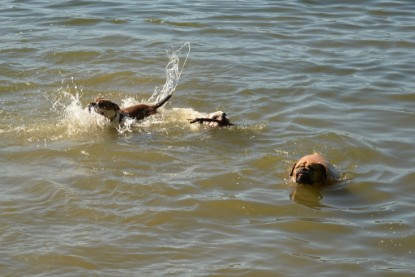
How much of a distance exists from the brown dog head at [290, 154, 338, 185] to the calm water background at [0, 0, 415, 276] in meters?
0.14

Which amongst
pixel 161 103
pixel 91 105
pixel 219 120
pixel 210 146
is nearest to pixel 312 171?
pixel 210 146

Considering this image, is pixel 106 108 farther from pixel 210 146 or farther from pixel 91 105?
pixel 210 146

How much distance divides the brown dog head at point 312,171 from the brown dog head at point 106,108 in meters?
2.62

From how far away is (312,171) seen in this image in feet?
25.1

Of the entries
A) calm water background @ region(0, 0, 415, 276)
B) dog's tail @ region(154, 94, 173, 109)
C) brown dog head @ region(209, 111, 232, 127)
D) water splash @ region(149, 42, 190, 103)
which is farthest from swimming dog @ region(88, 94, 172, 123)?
brown dog head @ region(209, 111, 232, 127)

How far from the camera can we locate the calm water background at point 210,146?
20.9ft

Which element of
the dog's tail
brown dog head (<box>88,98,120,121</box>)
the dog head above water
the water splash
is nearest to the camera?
the dog head above water

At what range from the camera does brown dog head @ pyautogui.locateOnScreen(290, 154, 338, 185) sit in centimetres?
Answer: 761

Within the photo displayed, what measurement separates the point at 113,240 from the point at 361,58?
23.2ft

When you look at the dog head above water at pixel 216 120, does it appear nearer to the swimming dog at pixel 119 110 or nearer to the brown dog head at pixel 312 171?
the swimming dog at pixel 119 110

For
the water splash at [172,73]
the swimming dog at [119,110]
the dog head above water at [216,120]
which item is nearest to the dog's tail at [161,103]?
the swimming dog at [119,110]

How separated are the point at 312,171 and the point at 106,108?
2.96 m

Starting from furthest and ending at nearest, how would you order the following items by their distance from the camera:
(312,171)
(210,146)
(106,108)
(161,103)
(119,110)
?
(161,103), (119,110), (106,108), (210,146), (312,171)

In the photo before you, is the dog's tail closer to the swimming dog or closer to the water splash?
the swimming dog
